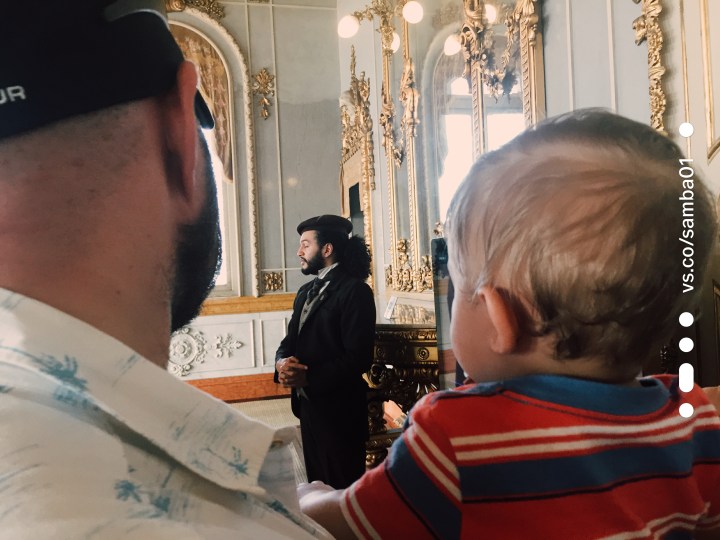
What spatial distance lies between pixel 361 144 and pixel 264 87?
1.12 meters

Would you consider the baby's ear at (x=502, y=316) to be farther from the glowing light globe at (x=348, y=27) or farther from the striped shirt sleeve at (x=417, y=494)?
the glowing light globe at (x=348, y=27)

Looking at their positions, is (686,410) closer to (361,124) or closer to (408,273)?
(408,273)

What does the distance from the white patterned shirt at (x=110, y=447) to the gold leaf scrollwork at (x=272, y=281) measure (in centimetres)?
376

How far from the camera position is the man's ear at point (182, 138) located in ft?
0.83

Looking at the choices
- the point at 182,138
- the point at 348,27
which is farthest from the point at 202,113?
the point at 348,27

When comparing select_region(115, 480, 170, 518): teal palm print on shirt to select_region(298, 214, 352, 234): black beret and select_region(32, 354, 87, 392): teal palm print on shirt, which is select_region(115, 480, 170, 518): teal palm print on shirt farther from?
select_region(298, 214, 352, 234): black beret

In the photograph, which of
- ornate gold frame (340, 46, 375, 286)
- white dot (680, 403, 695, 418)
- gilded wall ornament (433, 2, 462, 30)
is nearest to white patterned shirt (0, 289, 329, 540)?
white dot (680, 403, 695, 418)

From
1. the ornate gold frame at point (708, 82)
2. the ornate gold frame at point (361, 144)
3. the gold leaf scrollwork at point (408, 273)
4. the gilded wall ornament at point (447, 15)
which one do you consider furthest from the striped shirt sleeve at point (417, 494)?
the ornate gold frame at point (361, 144)

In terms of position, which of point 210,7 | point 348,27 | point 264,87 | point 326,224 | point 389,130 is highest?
point 210,7

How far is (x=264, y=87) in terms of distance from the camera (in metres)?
3.82

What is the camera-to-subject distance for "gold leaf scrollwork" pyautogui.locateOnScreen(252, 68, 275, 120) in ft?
12.5

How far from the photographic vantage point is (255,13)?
380 centimetres

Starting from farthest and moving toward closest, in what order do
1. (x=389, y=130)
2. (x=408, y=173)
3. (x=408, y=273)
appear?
(x=389, y=130) < (x=408, y=273) < (x=408, y=173)

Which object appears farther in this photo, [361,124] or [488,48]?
[361,124]
